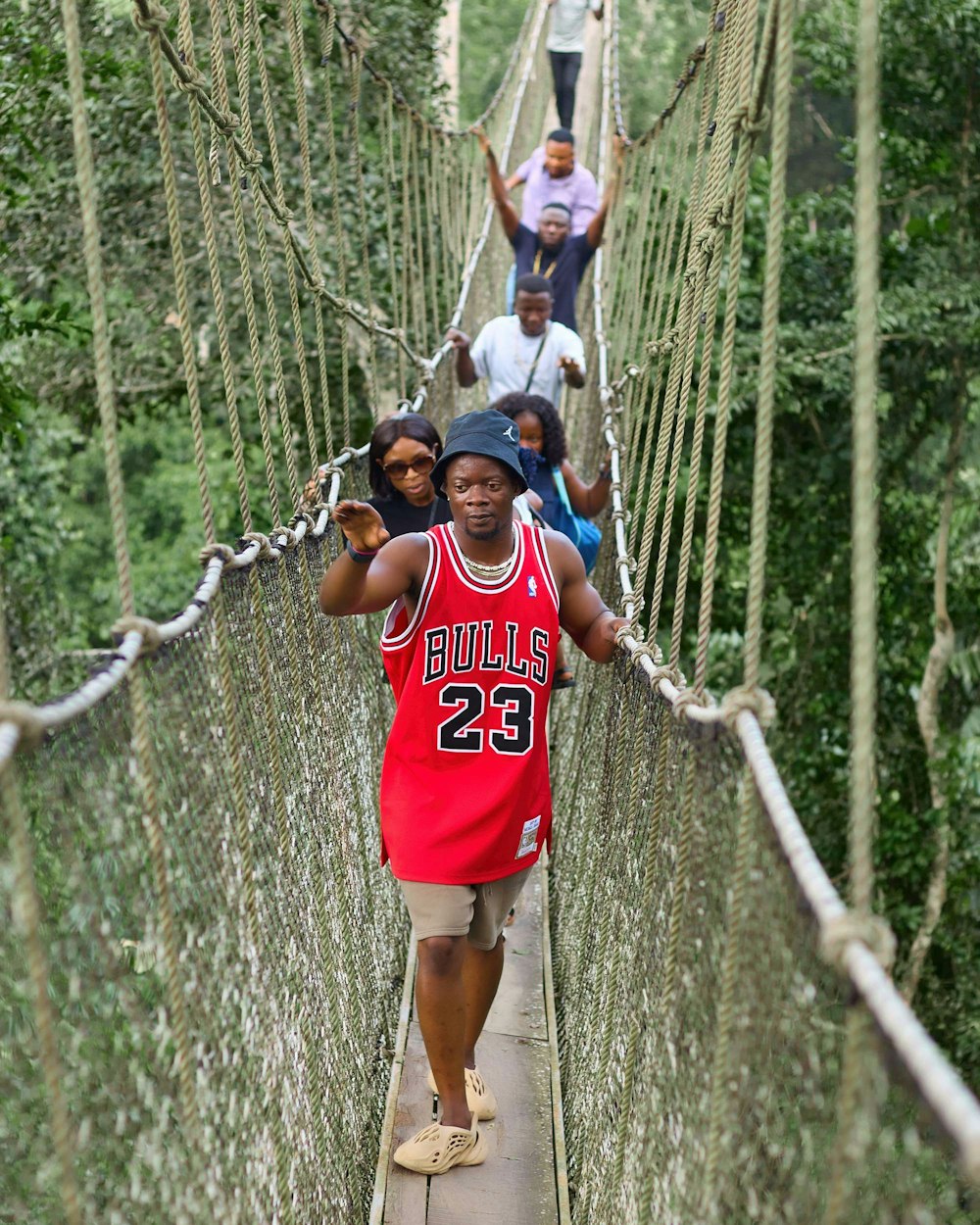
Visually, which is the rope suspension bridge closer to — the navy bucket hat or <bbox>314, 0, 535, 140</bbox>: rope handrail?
the navy bucket hat

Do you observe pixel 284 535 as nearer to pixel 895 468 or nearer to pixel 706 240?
pixel 706 240

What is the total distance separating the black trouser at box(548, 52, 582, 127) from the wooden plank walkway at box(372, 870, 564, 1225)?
5.02 metres

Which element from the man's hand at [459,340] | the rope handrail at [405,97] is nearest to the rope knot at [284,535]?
the rope handrail at [405,97]

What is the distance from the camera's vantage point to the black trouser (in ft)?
21.3

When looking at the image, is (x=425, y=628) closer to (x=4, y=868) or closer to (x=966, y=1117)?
(x=4, y=868)

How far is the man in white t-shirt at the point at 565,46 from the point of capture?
244 inches

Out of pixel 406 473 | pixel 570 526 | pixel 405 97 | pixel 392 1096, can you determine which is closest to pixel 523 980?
pixel 392 1096

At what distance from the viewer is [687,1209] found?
111cm

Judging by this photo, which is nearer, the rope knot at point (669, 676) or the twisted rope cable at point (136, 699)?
the twisted rope cable at point (136, 699)

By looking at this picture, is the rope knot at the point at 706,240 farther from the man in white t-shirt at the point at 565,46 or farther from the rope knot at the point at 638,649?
the man in white t-shirt at the point at 565,46

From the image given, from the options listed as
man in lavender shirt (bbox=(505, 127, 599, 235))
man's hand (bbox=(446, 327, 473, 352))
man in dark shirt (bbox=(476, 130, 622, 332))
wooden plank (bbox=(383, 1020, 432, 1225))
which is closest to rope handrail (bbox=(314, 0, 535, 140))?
man in lavender shirt (bbox=(505, 127, 599, 235))

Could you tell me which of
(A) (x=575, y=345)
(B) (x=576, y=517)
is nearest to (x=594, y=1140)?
(B) (x=576, y=517)

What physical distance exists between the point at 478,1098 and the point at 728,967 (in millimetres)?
1056

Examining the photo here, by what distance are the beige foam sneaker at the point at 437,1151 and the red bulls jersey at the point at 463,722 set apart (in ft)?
1.31
